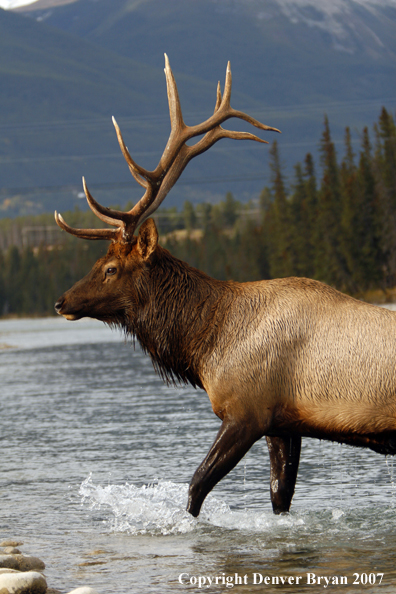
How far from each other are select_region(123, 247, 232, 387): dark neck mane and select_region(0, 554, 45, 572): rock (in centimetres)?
197

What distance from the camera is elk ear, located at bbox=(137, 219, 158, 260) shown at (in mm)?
7906

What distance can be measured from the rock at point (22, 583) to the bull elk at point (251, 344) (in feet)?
6.02

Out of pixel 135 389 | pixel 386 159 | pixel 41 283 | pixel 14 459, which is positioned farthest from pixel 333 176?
pixel 14 459

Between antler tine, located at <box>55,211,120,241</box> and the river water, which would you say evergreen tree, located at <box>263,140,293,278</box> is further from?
antler tine, located at <box>55,211,120,241</box>

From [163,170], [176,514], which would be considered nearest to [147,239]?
[163,170]

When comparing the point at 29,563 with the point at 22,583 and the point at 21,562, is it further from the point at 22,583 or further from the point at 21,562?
the point at 22,583

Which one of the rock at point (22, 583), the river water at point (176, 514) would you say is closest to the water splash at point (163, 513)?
the river water at point (176, 514)

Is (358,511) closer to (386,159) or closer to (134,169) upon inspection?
(134,169)

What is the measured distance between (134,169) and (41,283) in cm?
15405

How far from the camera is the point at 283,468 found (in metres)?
8.00

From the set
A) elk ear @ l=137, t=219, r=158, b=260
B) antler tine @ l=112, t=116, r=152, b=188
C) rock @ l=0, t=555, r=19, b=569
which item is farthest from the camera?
antler tine @ l=112, t=116, r=152, b=188

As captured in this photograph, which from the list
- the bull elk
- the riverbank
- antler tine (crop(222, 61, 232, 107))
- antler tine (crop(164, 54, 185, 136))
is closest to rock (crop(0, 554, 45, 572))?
the riverbank

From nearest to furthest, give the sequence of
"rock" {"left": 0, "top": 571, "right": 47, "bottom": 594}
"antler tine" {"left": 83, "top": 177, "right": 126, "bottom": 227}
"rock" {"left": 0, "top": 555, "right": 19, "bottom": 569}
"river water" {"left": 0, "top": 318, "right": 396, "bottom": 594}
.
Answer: "rock" {"left": 0, "top": 571, "right": 47, "bottom": 594} < "river water" {"left": 0, "top": 318, "right": 396, "bottom": 594} < "rock" {"left": 0, "top": 555, "right": 19, "bottom": 569} < "antler tine" {"left": 83, "top": 177, "right": 126, "bottom": 227}

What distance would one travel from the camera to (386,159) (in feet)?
313
